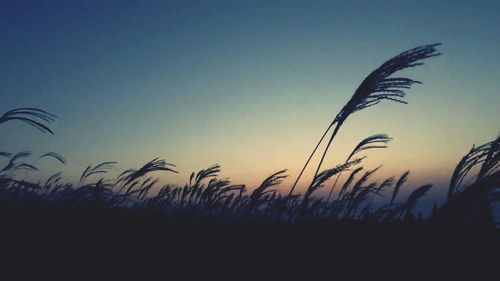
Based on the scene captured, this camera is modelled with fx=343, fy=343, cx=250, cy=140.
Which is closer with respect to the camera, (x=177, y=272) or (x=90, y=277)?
(x=90, y=277)

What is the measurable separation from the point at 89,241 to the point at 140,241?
338 millimetres

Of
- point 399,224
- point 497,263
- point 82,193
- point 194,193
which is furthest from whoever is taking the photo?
point 194,193

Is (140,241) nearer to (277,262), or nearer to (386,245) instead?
(277,262)

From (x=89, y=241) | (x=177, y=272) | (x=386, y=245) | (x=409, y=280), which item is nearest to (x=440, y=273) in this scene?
(x=409, y=280)

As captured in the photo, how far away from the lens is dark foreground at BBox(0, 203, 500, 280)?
207 centimetres

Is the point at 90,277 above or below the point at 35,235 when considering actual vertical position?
below

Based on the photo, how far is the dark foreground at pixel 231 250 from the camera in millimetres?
2070

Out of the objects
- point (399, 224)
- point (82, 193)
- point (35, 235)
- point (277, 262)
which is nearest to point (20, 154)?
point (82, 193)

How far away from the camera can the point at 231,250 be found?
2.41m

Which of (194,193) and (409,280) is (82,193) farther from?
(409,280)

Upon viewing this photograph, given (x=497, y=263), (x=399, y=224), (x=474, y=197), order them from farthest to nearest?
1. (x=399, y=224)
2. (x=497, y=263)
3. (x=474, y=197)

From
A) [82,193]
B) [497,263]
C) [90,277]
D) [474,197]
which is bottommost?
[90,277]

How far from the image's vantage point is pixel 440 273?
1985mm

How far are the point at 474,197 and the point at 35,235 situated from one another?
8.35 feet
